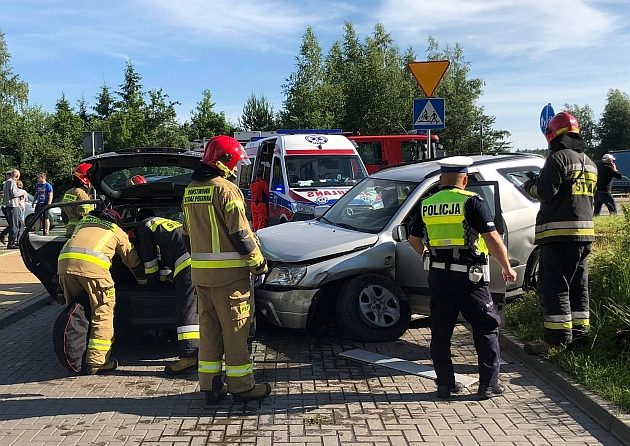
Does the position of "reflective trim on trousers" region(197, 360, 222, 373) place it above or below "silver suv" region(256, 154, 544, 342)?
below

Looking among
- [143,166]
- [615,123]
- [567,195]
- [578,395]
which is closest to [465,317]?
[578,395]

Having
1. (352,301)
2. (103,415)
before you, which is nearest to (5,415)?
(103,415)

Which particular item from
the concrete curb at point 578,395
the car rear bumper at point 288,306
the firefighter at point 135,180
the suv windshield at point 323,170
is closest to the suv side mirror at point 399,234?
the car rear bumper at point 288,306

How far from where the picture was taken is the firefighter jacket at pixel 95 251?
17.7 ft

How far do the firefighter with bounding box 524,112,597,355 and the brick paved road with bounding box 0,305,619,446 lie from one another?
59 centimetres

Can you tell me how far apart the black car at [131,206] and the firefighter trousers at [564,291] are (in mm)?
3384

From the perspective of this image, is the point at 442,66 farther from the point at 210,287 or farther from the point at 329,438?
the point at 329,438

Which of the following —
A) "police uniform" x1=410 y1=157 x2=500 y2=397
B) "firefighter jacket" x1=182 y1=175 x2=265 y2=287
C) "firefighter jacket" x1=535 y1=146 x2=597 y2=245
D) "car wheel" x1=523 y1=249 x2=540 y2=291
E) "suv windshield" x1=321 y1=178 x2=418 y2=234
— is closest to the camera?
"firefighter jacket" x1=182 y1=175 x2=265 y2=287

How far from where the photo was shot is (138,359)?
5977 millimetres

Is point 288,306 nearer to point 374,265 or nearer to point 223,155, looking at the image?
point 374,265

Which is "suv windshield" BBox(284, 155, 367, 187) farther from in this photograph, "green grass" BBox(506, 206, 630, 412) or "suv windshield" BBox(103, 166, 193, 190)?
"green grass" BBox(506, 206, 630, 412)

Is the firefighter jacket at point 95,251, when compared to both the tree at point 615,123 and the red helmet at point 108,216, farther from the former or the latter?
the tree at point 615,123

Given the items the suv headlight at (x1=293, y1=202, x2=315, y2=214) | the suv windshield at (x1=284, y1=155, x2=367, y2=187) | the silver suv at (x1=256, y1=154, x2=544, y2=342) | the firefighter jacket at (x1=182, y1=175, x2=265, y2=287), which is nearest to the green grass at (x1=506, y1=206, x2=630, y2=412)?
the silver suv at (x1=256, y1=154, x2=544, y2=342)

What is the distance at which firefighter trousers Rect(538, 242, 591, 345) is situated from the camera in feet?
17.3
